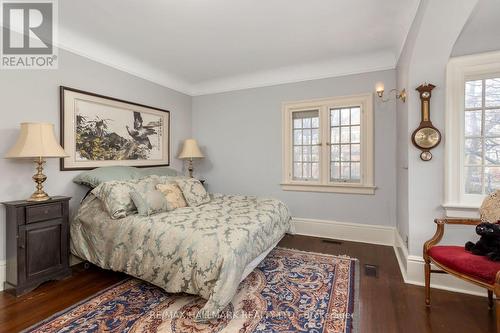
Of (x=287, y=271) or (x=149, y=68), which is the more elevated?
(x=149, y=68)

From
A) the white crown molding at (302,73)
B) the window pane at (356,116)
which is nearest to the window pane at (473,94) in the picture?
the white crown molding at (302,73)

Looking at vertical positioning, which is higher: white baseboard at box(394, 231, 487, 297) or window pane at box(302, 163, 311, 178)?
window pane at box(302, 163, 311, 178)

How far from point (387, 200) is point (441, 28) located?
2.13 meters

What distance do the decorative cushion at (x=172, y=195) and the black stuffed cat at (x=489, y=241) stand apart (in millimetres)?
2688

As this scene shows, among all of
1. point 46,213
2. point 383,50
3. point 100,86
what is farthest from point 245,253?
point 383,50

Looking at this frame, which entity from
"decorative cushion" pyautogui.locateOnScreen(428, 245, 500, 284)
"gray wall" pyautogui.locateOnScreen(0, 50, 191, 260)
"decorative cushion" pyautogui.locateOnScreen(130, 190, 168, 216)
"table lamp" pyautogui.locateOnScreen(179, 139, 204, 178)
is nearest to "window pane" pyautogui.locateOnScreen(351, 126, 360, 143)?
"decorative cushion" pyautogui.locateOnScreen(428, 245, 500, 284)

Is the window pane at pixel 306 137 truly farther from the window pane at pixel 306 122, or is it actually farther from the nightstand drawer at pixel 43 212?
the nightstand drawer at pixel 43 212

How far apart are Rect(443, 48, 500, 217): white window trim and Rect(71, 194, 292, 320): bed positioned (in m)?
1.68

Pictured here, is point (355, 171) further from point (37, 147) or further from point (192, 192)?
point (37, 147)

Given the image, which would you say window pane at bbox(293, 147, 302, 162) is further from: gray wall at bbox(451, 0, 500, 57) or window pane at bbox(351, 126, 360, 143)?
gray wall at bbox(451, 0, 500, 57)

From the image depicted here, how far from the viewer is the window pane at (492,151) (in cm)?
239

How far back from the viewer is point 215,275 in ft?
5.94

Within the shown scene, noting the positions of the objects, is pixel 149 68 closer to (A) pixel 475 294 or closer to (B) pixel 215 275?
(B) pixel 215 275

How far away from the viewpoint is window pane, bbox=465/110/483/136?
243 cm
